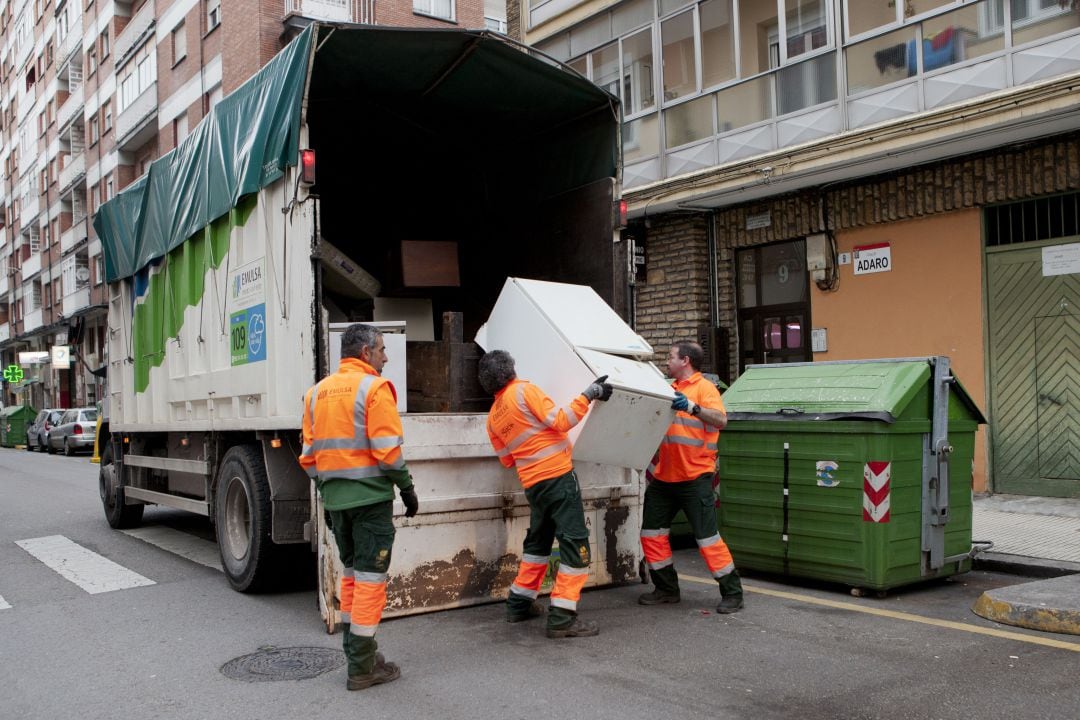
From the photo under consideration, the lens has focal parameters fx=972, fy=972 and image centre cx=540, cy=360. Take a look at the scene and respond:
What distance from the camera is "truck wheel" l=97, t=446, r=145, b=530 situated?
32.2 feet

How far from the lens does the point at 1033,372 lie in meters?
10.1

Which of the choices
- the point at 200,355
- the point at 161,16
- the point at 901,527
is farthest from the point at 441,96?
Answer: the point at 161,16

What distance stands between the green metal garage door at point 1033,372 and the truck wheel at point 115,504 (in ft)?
29.6

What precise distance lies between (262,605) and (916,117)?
8009 millimetres

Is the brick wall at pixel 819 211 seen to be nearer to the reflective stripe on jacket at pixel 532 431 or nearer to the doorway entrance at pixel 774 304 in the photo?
the doorway entrance at pixel 774 304

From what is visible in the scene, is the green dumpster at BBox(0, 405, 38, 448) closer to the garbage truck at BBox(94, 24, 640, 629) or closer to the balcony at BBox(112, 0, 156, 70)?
the balcony at BBox(112, 0, 156, 70)

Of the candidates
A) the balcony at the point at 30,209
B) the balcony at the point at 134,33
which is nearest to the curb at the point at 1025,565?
the balcony at the point at 134,33

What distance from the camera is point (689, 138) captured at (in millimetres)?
13211

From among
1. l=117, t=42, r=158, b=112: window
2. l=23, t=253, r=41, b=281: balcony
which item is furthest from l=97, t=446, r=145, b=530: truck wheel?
l=23, t=253, r=41, b=281: balcony

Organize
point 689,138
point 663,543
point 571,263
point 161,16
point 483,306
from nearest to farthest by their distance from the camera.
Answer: point 663,543
point 571,263
point 483,306
point 689,138
point 161,16

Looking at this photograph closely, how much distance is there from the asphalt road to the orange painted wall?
14.4ft

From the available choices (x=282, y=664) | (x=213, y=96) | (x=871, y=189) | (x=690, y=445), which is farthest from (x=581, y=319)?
(x=213, y=96)

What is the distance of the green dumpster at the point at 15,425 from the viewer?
3312cm

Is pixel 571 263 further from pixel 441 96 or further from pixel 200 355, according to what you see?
pixel 200 355
